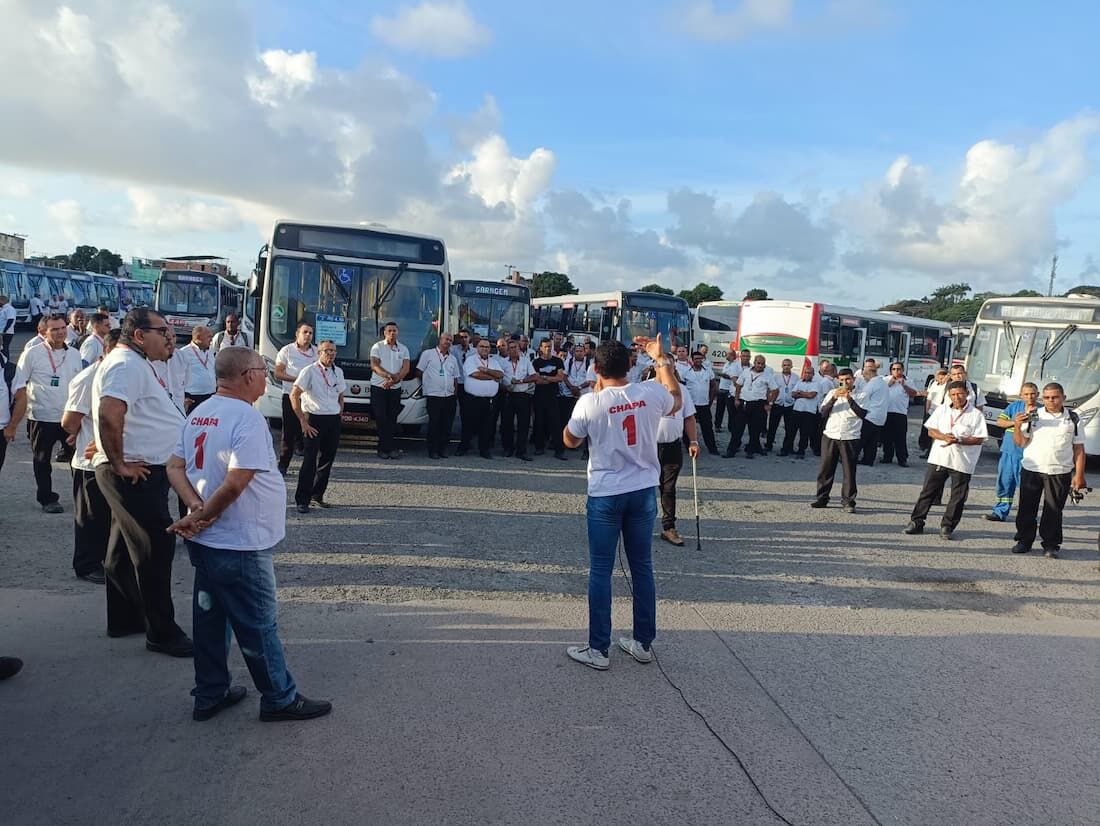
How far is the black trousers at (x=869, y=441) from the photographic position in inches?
517

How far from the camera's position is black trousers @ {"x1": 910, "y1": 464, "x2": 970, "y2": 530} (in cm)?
841

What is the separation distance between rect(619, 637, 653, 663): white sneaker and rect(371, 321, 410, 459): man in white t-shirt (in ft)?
23.0

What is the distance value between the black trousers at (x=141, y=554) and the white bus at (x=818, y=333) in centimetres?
2025

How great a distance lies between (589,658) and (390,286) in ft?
27.2

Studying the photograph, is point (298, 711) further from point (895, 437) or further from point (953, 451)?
point (895, 437)

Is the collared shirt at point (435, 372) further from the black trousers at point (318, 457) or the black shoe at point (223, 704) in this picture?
the black shoe at point (223, 704)

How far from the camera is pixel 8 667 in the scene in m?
4.00

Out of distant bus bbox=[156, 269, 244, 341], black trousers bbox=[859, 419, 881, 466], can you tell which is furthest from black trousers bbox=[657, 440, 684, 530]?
distant bus bbox=[156, 269, 244, 341]

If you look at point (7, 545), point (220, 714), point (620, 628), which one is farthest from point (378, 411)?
point (220, 714)

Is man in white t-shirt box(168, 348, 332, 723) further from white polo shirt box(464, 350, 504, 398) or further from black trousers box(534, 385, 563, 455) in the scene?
black trousers box(534, 385, 563, 455)

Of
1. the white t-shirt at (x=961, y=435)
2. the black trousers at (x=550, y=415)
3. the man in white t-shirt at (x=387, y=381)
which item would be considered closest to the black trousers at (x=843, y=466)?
the white t-shirt at (x=961, y=435)

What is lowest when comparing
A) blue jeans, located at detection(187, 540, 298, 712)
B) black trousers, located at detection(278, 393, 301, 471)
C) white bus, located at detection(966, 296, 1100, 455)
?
blue jeans, located at detection(187, 540, 298, 712)

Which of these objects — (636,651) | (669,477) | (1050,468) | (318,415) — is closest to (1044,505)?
(1050,468)

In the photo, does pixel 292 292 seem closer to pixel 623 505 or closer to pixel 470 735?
pixel 623 505
